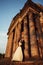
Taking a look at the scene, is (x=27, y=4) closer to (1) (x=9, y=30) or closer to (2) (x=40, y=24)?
(2) (x=40, y=24)

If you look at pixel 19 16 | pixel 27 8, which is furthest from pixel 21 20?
pixel 27 8

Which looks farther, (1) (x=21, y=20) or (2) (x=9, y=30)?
(2) (x=9, y=30)

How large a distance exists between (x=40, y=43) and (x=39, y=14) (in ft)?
12.9

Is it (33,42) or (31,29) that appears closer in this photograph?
(33,42)

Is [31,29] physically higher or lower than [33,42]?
higher

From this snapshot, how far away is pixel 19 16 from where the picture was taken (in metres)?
15.8

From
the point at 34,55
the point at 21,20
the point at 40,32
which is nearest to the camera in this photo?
the point at 34,55

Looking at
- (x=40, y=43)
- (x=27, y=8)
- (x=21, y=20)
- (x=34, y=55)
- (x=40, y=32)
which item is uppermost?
(x=27, y=8)

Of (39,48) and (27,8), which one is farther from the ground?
(27,8)

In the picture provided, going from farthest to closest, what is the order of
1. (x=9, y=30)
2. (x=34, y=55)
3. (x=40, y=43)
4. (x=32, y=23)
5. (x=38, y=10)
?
(x=9, y=30), (x=38, y=10), (x=32, y=23), (x=40, y=43), (x=34, y=55)

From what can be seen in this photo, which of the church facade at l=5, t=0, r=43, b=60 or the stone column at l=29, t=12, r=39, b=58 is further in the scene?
the church facade at l=5, t=0, r=43, b=60

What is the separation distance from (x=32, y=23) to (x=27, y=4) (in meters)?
3.01

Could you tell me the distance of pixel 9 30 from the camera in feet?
65.4

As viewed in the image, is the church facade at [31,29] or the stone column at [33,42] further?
the church facade at [31,29]
